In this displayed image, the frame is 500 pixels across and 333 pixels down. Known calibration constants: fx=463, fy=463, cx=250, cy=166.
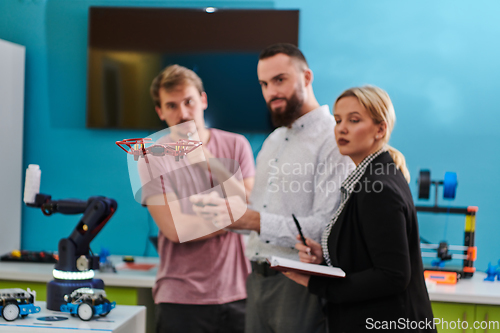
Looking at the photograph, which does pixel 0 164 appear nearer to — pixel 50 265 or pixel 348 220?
pixel 50 265

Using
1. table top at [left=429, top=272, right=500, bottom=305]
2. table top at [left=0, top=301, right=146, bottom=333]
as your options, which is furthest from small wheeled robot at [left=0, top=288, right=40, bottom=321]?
table top at [left=429, top=272, right=500, bottom=305]

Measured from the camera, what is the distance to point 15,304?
129cm

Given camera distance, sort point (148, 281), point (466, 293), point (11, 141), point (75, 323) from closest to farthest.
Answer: point (75, 323) < point (466, 293) < point (148, 281) < point (11, 141)

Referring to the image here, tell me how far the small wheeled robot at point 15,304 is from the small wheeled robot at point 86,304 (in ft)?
0.31

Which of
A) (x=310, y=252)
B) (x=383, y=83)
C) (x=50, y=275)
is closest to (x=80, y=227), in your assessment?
(x=310, y=252)

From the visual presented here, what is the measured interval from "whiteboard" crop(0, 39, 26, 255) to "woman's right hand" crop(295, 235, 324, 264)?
6.17ft

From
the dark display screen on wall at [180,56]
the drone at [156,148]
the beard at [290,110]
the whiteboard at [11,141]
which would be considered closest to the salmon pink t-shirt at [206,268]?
the beard at [290,110]

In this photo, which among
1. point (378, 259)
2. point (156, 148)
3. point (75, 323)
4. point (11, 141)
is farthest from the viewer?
point (11, 141)

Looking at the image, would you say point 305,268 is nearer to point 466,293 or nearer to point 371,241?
point 371,241

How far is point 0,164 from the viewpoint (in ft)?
8.18

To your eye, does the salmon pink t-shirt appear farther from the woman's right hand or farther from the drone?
the drone

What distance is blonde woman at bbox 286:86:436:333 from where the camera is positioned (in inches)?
44.9

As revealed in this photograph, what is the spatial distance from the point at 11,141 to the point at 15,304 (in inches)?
61.4

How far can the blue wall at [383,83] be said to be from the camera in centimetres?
242
